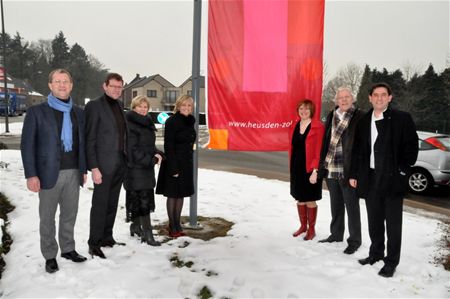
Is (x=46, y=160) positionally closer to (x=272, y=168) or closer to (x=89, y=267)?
(x=89, y=267)

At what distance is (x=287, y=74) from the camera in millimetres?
4859

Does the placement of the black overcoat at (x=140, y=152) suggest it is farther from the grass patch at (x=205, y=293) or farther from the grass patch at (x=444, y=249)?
the grass patch at (x=444, y=249)

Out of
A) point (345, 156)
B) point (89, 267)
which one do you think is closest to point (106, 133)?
point (89, 267)

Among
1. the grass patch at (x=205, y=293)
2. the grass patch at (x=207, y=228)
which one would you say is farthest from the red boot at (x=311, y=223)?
the grass patch at (x=205, y=293)

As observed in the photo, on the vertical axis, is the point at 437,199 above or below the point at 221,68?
below

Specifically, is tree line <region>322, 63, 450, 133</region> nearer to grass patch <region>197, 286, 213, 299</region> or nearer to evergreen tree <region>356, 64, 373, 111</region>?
evergreen tree <region>356, 64, 373, 111</region>

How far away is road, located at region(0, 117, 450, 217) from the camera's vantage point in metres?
8.02

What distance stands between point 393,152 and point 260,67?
194 cm

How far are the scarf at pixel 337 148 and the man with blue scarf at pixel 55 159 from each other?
296cm

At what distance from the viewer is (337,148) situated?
4676 mm

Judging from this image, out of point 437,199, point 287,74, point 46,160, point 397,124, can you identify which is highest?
point 287,74

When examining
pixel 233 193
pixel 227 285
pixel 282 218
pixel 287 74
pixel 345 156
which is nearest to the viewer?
pixel 227 285

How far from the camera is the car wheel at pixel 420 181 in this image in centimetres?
893

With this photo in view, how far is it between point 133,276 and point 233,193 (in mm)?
4318
